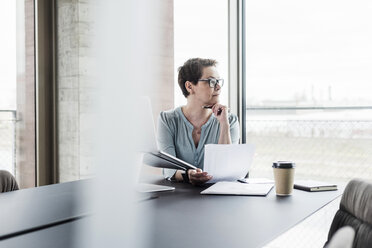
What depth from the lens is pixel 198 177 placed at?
4.52ft

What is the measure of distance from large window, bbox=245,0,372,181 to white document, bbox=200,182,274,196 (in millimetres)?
Answer: 1189

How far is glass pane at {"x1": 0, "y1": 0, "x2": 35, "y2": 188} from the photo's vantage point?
8.57ft

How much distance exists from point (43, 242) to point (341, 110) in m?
1.98

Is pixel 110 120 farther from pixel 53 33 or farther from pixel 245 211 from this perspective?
pixel 53 33

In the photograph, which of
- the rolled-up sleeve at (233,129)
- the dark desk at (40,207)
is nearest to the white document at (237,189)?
the dark desk at (40,207)

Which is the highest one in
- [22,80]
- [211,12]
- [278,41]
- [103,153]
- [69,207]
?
[211,12]

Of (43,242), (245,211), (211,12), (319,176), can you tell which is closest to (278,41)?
(211,12)

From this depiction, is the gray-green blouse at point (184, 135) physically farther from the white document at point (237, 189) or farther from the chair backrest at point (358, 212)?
the chair backrest at point (358, 212)

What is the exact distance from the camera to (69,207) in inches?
42.5

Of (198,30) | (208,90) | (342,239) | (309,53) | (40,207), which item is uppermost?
(198,30)

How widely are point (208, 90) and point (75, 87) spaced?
1.09 m

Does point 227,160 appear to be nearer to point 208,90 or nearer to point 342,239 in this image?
point 208,90

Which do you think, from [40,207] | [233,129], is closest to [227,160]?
[233,129]

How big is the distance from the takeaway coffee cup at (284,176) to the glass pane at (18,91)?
2024mm
